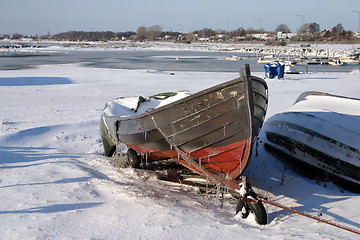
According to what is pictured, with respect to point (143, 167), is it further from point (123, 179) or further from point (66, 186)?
point (66, 186)

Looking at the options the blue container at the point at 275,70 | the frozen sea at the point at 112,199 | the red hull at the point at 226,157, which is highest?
the blue container at the point at 275,70

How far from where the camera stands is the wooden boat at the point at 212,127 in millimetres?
5148

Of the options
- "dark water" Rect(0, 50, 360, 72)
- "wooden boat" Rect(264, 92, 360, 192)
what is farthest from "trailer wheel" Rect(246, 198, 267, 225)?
"dark water" Rect(0, 50, 360, 72)

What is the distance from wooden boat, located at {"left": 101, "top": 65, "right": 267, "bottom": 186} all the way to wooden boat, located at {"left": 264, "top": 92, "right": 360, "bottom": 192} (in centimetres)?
119

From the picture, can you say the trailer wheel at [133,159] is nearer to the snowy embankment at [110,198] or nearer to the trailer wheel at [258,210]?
the snowy embankment at [110,198]

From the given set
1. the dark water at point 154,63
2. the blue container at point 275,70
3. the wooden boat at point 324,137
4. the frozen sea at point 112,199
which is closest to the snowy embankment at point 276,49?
the dark water at point 154,63

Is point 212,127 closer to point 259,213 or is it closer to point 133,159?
point 259,213

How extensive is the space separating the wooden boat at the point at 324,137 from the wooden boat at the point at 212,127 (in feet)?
3.90

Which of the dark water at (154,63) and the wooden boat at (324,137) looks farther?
the dark water at (154,63)

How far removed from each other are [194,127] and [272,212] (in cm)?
164

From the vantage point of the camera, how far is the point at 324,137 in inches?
249

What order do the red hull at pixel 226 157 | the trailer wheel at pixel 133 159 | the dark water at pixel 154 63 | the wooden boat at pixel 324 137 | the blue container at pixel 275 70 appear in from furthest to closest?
the dark water at pixel 154 63
the blue container at pixel 275 70
the trailer wheel at pixel 133 159
the wooden boat at pixel 324 137
the red hull at pixel 226 157

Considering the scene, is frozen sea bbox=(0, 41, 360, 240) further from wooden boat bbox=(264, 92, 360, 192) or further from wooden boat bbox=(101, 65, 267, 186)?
wooden boat bbox=(101, 65, 267, 186)

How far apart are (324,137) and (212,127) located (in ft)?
7.16
